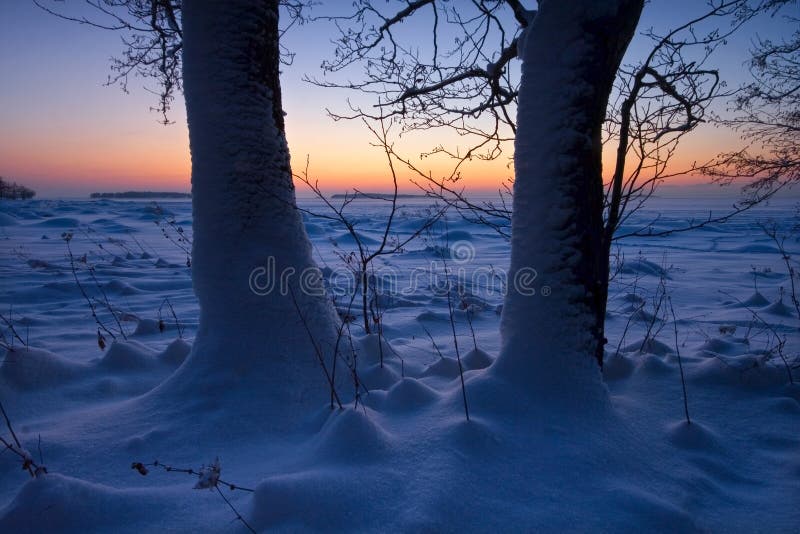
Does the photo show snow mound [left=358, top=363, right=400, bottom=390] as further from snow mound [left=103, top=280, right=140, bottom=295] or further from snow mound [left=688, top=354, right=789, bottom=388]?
snow mound [left=103, top=280, right=140, bottom=295]

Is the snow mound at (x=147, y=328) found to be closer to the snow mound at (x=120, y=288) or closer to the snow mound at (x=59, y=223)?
the snow mound at (x=120, y=288)

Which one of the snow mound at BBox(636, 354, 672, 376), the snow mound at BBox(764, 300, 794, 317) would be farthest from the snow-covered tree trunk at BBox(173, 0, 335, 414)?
the snow mound at BBox(764, 300, 794, 317)

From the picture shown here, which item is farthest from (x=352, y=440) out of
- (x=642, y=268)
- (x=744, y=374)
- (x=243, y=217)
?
(x=642, y=268)

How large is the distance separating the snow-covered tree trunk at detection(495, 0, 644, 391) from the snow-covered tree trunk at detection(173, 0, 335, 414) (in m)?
1.16

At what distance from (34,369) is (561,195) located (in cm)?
322

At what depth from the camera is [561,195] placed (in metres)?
1.90

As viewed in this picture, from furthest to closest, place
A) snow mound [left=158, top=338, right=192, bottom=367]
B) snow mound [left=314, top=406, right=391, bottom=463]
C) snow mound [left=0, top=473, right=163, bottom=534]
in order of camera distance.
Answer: snow mound [left=158, top=338, right=192, bottom=367] < snow mound [left=314, top=406, right=391, bottom=463] < snow mound [left=0, top=473, right=163, bottom=534]

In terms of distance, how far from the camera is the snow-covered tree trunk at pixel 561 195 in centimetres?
182

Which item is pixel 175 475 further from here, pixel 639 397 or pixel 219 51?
pixel 639 397

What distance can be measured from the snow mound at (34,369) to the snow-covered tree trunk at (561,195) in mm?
2701

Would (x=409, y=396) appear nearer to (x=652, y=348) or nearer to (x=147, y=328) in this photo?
(x=652, y=348)

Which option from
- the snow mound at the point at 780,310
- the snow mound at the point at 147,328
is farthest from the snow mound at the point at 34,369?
the snow mound at the point at 780,310

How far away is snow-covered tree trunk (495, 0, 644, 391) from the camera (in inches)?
71.5

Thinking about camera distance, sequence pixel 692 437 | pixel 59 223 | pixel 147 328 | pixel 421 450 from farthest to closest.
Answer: pixel 59 223, pixel 147 328, pixel 692 437, pixel 421 450
